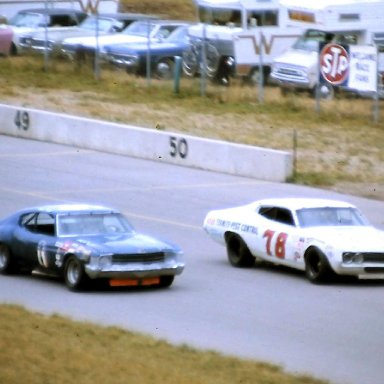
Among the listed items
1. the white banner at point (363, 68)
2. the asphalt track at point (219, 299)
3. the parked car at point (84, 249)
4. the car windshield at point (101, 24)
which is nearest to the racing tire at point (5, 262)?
the parked car at point (84, 249)

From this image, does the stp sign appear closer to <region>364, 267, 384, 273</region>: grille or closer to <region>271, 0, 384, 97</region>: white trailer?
<region>271, 0, 384, 97</region>: white trailer

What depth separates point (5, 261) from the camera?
18891mm

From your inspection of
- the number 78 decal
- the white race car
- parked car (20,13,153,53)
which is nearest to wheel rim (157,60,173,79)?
parked car (20,13,153,53)

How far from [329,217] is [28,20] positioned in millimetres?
28888

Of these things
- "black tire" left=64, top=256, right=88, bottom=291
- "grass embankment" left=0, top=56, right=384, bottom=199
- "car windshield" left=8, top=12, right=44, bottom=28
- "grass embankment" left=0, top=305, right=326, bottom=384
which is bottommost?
"grass embankment" left=0, top=56, right=384, bottom=199

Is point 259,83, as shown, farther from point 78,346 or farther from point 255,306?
point 78,346

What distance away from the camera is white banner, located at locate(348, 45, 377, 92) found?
32688mm

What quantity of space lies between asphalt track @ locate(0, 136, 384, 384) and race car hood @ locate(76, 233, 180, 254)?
1.88ft

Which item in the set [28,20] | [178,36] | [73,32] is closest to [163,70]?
[178,36]

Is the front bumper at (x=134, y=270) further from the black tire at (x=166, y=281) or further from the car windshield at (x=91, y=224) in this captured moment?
the car windshield at (x=91, y=224)

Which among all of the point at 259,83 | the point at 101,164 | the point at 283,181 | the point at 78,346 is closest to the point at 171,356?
the point at 78,346

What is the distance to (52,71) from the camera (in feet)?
138

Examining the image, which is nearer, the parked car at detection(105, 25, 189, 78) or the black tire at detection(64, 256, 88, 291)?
the black tire at detection(64, 256, 88, 291)

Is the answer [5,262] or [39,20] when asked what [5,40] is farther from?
[5,262]
